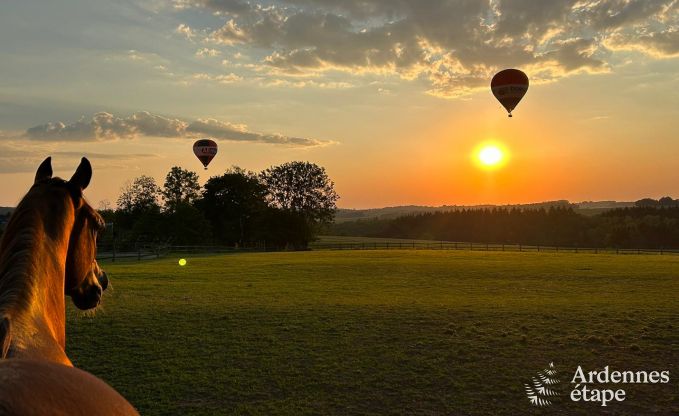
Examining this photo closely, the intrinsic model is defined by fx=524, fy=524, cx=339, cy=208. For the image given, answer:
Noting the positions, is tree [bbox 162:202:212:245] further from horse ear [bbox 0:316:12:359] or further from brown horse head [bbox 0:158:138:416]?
horse ear [bbox 0:316:12:359]

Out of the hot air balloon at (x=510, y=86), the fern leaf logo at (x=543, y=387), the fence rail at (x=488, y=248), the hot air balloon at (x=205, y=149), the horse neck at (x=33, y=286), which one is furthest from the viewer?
the fence rail at (x=488, y=248)

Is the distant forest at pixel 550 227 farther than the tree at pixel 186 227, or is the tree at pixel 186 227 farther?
the distant forest at pixel 550 227

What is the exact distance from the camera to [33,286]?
311cm

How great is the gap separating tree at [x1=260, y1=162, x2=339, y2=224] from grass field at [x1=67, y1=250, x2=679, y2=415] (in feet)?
274

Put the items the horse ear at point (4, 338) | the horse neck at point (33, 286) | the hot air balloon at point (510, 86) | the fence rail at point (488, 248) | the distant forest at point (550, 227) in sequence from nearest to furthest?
the horse ear at point (4, 338) → the horse neck at point (33, 286) → the hot air balloon at point (510, 86) → the fence rail at point (488, 248) → the distant forest at point (550, 227)

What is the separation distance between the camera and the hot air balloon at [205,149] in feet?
229

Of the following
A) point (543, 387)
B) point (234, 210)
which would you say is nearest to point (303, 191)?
point (234, 210)

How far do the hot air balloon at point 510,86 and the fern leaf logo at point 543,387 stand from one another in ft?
119

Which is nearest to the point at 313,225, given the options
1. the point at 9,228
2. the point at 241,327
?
the point at 241,327

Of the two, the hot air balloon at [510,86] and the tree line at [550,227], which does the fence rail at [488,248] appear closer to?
the tree line at [550,227]

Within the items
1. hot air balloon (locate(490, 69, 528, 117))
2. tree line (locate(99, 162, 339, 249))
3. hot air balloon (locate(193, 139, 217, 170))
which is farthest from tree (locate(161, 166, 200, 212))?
hot air balloon (locate(490, 69, 528, 117))

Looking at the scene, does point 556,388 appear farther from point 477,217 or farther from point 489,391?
point 477,217

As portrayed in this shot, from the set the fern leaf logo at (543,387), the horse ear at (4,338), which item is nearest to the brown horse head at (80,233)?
the horse ear at (4,338)

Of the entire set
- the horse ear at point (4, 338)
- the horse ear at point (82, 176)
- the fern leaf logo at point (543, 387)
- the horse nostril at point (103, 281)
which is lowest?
the fern leaf logo at point (543, 387)
